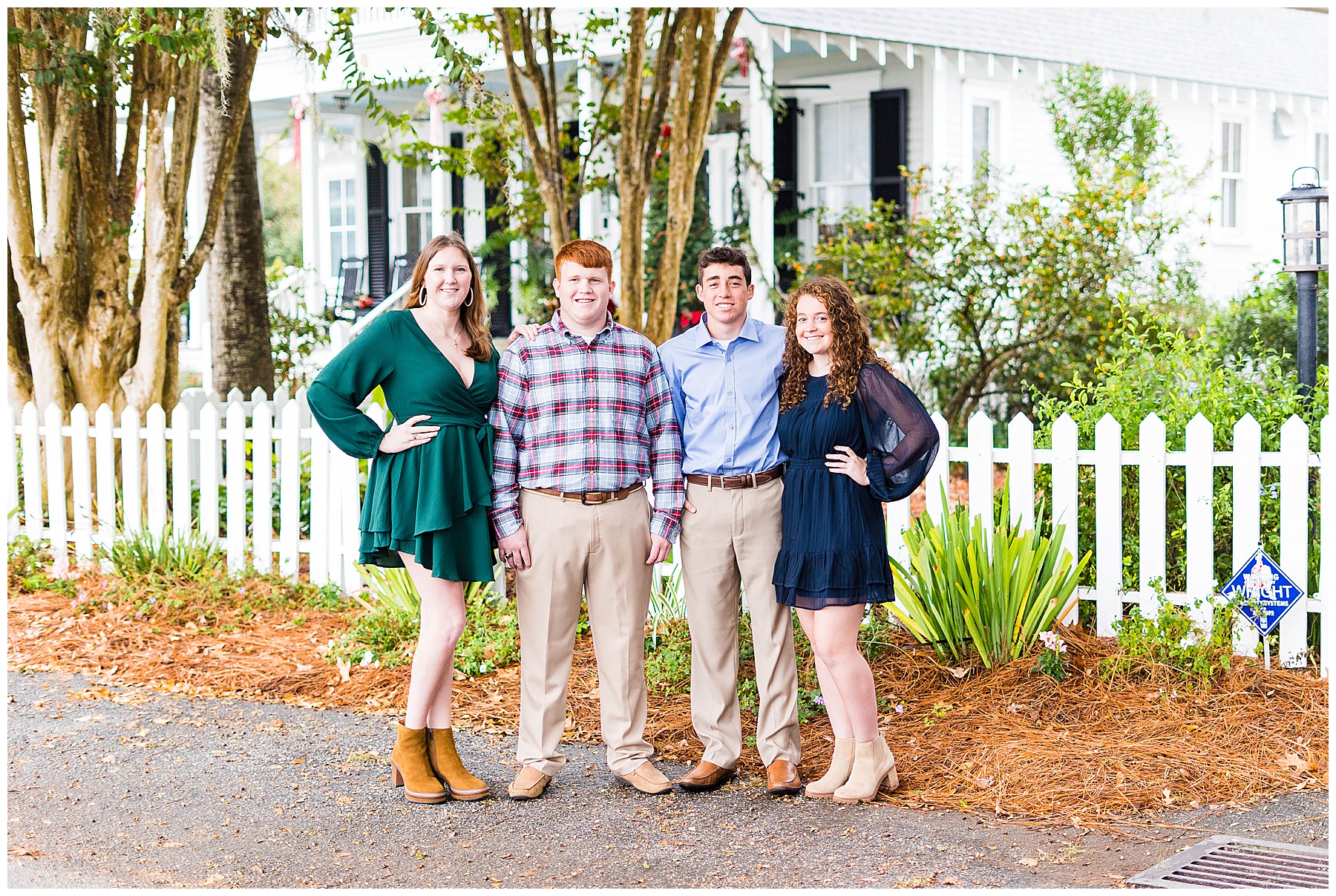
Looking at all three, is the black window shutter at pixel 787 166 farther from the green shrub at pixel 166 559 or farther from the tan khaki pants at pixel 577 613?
the tan khaki pants at pixel 577 613

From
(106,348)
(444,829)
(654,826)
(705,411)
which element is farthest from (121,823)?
(106,348)

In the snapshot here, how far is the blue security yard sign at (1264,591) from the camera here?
17.7 ft

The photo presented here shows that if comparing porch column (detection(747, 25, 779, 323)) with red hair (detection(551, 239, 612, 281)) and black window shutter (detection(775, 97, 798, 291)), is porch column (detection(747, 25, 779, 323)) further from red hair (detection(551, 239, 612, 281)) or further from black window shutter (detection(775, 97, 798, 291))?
red hair (detection(551, 239, 612, 281))

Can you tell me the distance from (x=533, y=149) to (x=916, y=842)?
551 centimetres

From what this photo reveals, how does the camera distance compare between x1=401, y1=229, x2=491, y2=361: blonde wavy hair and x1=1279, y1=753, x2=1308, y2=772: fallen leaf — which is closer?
x1=401, y1=229, x2=491, y2=361: blonde wavy hair

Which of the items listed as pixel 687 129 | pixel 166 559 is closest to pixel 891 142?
pixel 687 129

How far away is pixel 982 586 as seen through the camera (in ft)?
17.2

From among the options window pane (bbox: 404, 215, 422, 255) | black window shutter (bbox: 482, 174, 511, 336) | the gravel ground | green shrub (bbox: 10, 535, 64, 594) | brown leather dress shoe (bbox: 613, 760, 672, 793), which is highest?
window pane (bbox: 404, 215, 422, 255)

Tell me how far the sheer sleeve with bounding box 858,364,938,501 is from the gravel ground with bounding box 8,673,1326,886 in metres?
1.01

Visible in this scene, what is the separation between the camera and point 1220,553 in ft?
19.2

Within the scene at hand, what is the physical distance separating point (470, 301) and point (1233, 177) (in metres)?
13.3

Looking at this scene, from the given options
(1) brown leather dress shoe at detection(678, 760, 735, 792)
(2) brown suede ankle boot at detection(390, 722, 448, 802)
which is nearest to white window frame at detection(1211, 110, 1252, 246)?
(1) brown leather dress shoe at detection(678, 760, 735, 792)

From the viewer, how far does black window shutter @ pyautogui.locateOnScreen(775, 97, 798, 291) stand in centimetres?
1333

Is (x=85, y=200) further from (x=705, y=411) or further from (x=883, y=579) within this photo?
(x=883, y=579)
